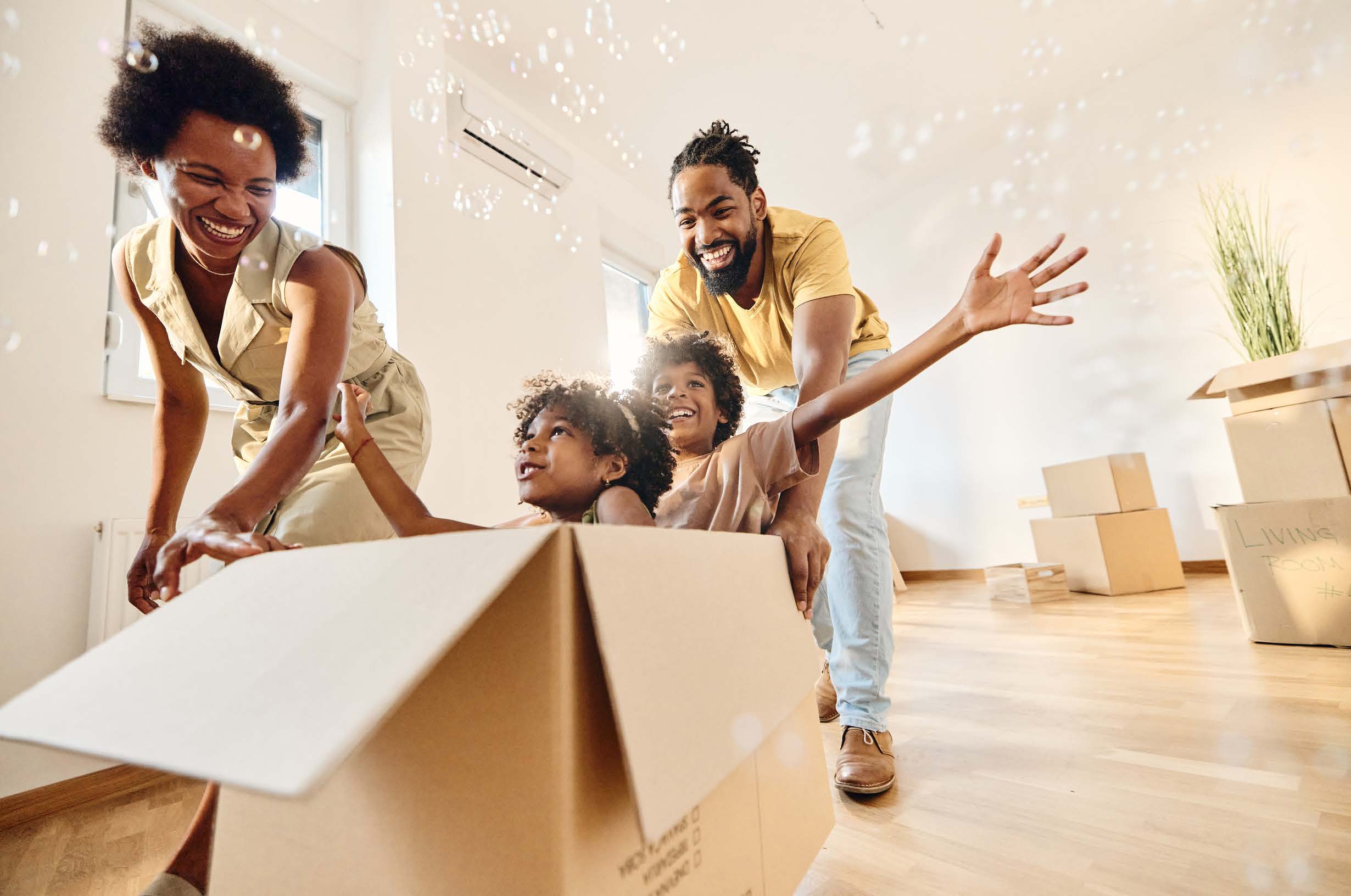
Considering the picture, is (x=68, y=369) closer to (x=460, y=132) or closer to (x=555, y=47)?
(x=460, y=132)

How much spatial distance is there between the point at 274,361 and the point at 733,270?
65 cm

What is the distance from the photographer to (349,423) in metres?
0.74

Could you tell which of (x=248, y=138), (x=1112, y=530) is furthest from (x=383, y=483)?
(x=1112, y=530)

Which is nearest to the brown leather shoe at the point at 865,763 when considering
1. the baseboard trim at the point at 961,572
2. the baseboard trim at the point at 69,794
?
the baseboard trim at the point at 69,794

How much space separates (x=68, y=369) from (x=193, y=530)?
1010mm

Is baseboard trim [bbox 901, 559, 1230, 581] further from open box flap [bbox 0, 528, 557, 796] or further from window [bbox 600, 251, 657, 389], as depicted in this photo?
open box flap [bbox 0, 528, 557, 796]

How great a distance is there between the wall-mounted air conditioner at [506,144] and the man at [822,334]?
1.19 meters

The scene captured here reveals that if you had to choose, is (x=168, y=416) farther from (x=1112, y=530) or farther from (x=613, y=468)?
(x=1112, y=530)

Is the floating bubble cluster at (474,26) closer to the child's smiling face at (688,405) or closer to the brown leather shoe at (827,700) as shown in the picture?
the child's smiling face at (688,405)

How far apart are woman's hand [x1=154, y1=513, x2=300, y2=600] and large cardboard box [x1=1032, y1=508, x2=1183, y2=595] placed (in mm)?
2816

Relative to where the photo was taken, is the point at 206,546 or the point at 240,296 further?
the point at 240,296

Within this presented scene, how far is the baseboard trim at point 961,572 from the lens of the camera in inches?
106

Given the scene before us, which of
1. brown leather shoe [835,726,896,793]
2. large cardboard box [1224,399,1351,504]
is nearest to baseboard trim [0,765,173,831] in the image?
brown leather shoe [835,726,896,793]

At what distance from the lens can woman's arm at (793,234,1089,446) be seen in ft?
2.02
